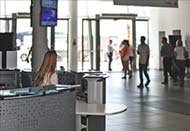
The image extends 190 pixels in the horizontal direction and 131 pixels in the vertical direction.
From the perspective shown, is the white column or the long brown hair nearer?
the long brown hair

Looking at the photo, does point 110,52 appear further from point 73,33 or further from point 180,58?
point 180,58

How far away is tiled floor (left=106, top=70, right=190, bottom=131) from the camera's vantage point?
7953 mm

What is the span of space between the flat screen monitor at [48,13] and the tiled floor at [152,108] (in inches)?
99.7

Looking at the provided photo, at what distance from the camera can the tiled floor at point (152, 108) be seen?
7953 mm

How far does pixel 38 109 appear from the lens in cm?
384

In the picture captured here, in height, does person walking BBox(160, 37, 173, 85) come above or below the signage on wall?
below

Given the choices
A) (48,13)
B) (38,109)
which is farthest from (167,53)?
(38,109)

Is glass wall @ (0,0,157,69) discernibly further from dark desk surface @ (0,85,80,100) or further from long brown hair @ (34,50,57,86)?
dark desk surface @ (0,85,80,100)

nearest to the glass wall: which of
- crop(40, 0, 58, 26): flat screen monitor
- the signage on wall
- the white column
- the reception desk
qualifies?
the white column

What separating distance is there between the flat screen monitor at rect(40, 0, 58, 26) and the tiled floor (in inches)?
99.7

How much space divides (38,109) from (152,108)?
6.54 m

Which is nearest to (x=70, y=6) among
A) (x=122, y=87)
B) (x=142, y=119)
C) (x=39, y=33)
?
(x=122, y=87)

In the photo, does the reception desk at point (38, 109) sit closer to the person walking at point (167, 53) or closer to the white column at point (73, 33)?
the person walking at point (167, 53)

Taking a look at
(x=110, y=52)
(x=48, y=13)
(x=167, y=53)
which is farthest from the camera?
(x=110, y=52)
